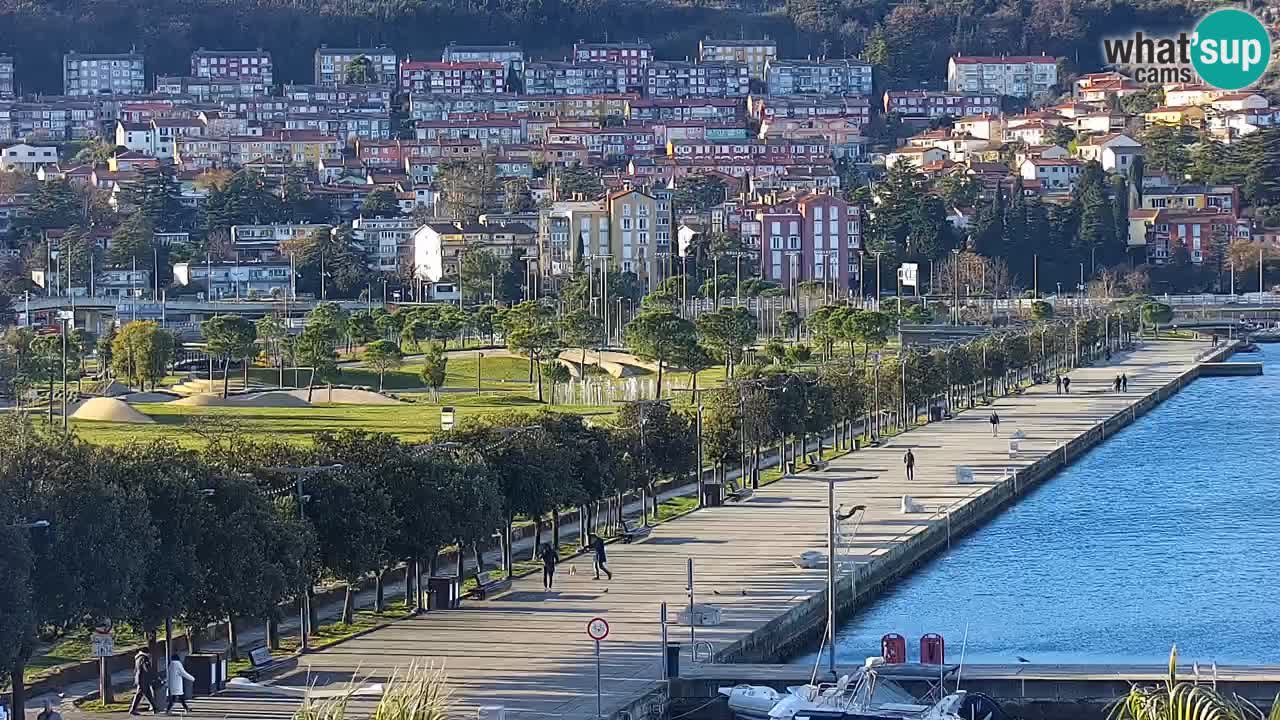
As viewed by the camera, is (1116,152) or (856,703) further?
(1116,152)

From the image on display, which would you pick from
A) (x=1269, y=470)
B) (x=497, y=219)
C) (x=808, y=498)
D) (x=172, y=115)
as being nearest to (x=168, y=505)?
(x=808, y=498)

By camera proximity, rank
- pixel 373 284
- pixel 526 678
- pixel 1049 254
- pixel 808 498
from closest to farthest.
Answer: pixel 526 678 → pixel 808 498 → pixel 373 284 → pixel 1049 254

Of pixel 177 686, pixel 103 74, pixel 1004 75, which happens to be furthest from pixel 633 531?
pixel 1004 75

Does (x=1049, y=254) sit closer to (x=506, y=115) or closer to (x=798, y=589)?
(x=506, y=115)

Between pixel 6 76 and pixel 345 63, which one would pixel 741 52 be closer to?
pixel 345 63

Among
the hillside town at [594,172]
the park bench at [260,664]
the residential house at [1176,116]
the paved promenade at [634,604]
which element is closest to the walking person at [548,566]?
the paved promenade at [634,604]

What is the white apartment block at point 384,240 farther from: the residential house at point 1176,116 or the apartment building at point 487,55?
the apartment building at point 487,55
